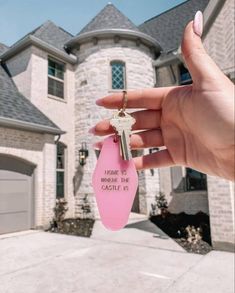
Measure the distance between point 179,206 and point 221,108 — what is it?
10.4 meters

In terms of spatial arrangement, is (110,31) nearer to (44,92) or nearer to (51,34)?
(51,34)

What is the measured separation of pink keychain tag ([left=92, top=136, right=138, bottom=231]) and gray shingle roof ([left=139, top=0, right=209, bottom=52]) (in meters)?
13.2

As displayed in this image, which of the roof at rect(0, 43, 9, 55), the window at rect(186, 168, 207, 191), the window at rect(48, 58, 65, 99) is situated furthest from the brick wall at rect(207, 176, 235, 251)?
the roof at rect(0, 43, 9, 55)

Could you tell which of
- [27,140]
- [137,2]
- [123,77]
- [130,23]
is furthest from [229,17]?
[27,140]

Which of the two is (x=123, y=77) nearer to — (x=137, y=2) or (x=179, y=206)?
(x=179, y=206)

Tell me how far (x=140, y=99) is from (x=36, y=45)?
11.1 meters

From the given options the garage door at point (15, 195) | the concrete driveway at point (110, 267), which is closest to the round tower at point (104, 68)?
the garage door at point (15, 195)

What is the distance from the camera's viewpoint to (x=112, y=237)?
816cm

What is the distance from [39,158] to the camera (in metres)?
10.1

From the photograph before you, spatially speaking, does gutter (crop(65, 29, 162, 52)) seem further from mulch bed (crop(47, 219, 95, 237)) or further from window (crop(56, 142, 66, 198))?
mulch bed (crop(47, 219, 95, 237))

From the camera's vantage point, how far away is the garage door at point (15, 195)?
9.23 metres

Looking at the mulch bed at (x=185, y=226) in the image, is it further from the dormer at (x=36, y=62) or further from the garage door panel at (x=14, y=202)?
the dormer at (x=36, y=62)

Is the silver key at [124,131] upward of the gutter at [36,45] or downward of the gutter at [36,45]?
downward

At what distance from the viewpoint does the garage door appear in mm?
9234
